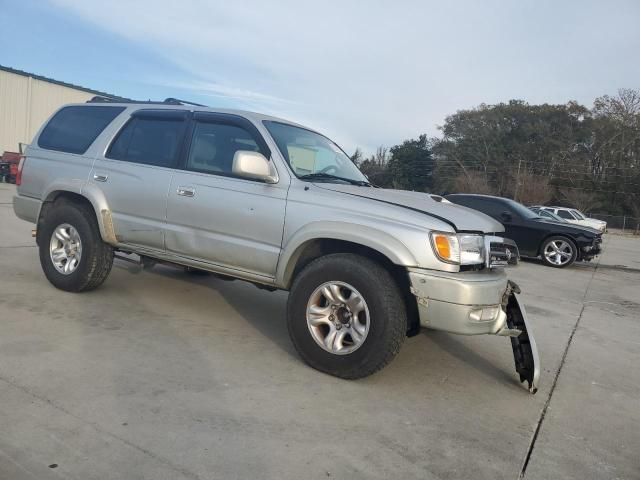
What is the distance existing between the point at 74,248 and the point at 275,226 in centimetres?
239

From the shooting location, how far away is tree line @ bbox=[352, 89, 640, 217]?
55.2 metres

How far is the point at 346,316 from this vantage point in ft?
12.2

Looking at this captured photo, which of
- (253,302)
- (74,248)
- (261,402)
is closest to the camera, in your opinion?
(261,402)

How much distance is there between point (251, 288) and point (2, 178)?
2694 cm

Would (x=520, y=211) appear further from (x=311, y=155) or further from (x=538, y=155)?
(x=538, y=155)

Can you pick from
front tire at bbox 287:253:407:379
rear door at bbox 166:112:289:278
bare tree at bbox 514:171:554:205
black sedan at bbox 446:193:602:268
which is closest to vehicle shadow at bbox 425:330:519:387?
front tire at bbox 287:253:407:379

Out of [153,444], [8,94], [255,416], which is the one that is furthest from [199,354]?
[8,94]

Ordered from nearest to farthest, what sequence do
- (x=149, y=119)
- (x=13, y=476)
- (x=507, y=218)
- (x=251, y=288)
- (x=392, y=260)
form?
(x=13, y=476) → (x=392, y=260) → (x=149, y=119) → (x=251, y=288) → (x=507, y=218)

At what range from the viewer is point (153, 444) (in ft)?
8.71

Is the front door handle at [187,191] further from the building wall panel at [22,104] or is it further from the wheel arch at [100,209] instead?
the building wall panel at [22,104]

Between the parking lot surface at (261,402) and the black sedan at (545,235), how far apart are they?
668 centimetres

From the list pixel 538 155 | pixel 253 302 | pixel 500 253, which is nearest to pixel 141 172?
pixel 253 302

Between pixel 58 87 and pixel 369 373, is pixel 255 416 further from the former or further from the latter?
pixel 58 87

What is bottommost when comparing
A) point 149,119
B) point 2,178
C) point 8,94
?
point 2,178
